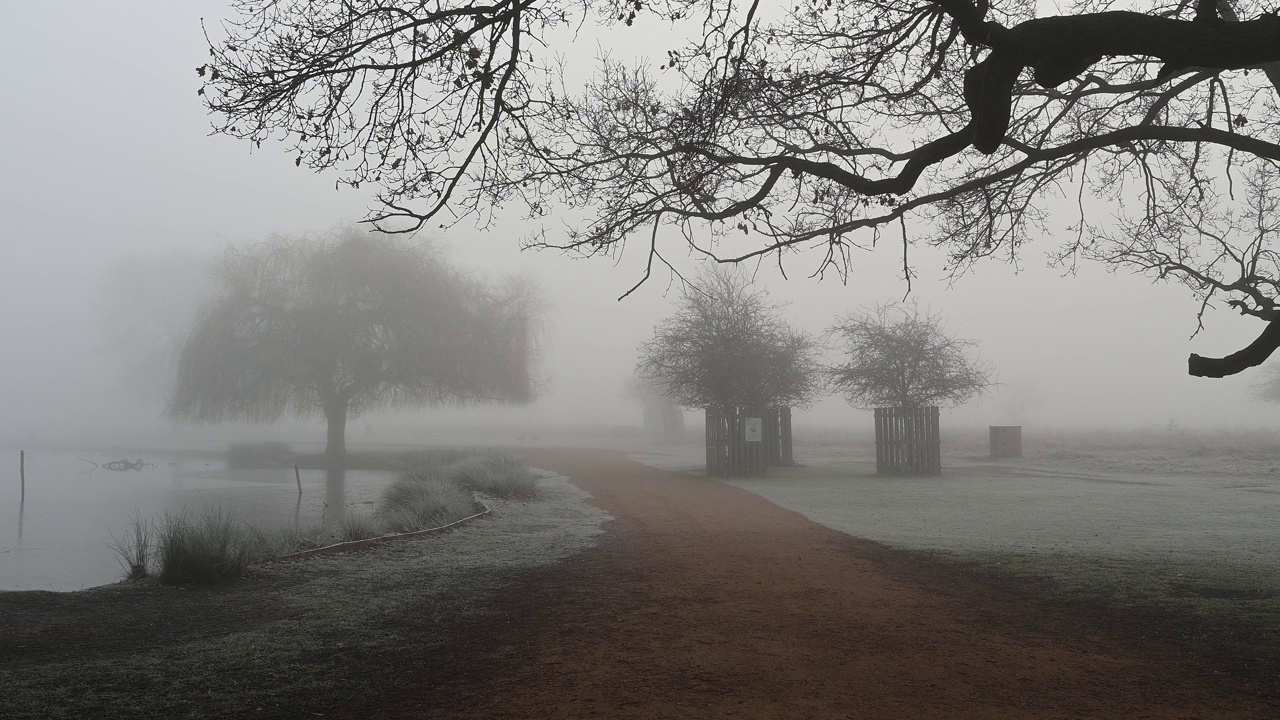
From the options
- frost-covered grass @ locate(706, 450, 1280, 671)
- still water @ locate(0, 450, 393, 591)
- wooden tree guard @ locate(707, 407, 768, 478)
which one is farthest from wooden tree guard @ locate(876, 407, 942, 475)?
still water @ locate(0, 450, 393, 591)

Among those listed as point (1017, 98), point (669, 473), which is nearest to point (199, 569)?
point (1017, 98)

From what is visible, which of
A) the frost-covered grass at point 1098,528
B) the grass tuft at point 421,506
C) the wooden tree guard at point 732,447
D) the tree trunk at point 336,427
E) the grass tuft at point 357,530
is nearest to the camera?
the frost-covered grass at point 1098,528

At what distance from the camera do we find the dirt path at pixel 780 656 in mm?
4398

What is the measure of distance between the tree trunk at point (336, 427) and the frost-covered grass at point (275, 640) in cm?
2972

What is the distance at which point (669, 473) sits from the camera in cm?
2564

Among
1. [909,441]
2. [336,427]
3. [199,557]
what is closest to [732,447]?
[909,441]

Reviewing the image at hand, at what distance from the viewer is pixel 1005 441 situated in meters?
34.3

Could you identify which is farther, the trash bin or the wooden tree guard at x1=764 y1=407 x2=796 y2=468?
the trash bin

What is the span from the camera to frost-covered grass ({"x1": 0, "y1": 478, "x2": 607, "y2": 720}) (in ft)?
14.4

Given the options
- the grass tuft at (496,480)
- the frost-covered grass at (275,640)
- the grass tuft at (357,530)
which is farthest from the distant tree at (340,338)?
the frost-covered grass at (275,640)

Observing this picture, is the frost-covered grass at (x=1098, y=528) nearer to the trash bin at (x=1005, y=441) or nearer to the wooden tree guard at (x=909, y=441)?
the wooden tree guard at (x=909, y=441)

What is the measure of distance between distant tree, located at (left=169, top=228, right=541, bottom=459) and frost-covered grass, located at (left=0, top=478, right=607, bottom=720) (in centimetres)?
2781

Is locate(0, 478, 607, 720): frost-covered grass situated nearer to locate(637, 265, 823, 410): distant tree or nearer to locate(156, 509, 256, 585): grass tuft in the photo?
locate(156, 509, 256, 585): grass tuft

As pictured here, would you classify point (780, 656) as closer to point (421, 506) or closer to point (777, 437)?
point (421, 506)
